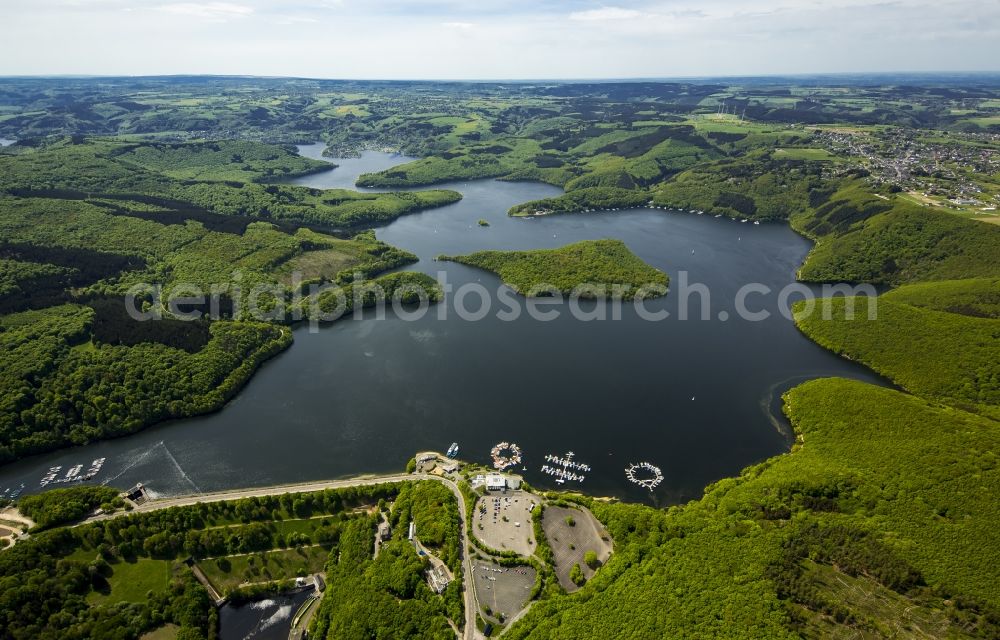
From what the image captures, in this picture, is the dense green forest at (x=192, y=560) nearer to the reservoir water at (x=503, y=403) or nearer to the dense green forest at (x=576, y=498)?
the dense green forest at (x=576, y=498)

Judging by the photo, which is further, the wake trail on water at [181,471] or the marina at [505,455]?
the marina at [505,455]

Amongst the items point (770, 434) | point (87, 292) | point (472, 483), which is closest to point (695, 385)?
point (770, 434)

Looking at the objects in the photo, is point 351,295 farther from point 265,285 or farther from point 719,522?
point 719,522

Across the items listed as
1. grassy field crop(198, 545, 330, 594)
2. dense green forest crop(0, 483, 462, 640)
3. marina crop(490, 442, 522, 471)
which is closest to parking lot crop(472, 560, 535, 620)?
dense green forest crop(0, 483, 462, 640)

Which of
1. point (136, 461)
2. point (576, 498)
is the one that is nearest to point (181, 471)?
point (136, 461)

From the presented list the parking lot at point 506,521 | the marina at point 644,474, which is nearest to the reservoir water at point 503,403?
the marina at point 644,474
